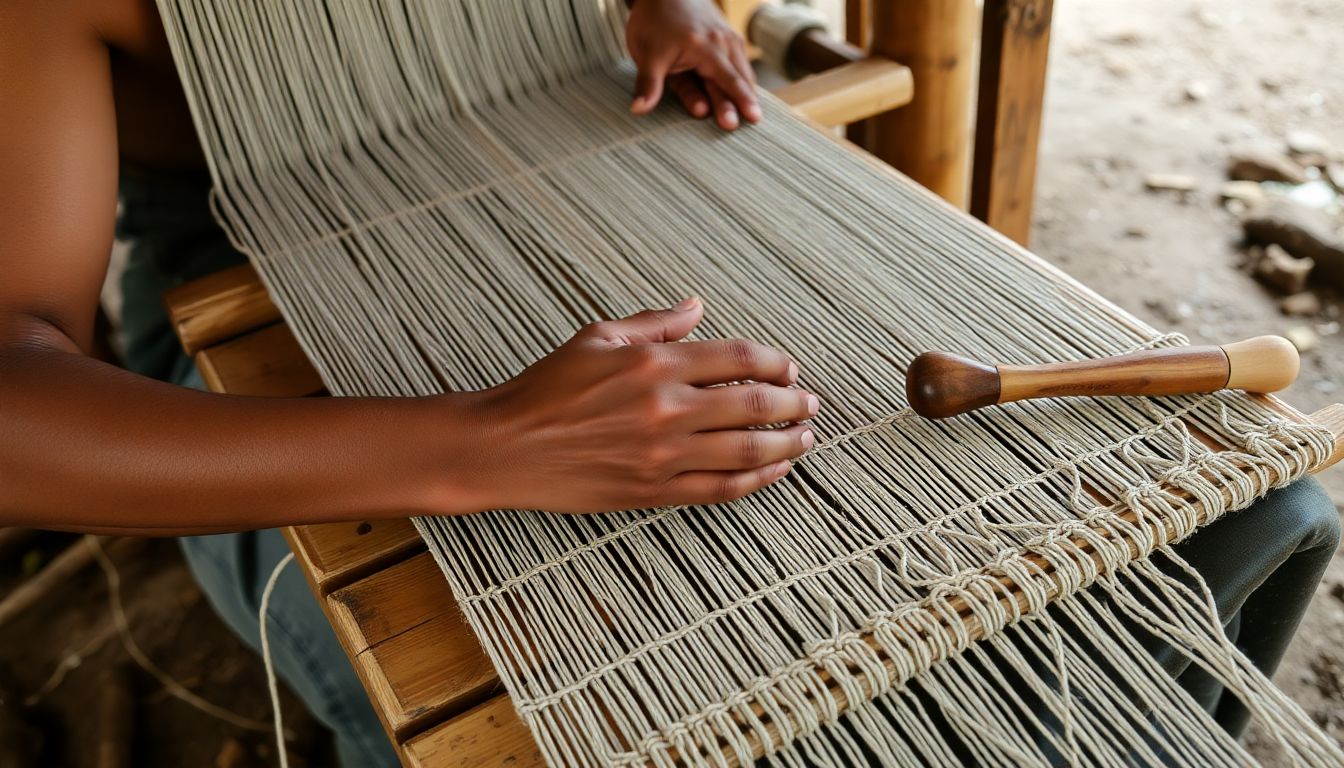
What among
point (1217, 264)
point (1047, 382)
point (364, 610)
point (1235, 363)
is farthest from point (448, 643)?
point (1217, 264)

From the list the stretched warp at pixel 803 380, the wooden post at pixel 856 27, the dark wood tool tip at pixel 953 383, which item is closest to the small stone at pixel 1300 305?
the wooden post at pixel 856 27

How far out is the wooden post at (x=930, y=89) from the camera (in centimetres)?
136

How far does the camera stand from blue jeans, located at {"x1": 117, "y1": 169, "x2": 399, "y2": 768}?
1083mm

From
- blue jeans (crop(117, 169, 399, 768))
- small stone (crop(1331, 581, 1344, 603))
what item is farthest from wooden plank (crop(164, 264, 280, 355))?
small stone (crop(1331, 581, 1344, 603))

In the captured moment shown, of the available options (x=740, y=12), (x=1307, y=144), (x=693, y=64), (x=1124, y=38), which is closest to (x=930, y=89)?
(x=693, y=64)

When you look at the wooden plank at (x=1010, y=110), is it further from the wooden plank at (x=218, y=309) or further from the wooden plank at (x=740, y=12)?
the wooden plank at (x=218, y=309)

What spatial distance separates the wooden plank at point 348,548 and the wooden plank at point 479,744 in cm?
15

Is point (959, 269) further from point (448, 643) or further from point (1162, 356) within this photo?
point (448, 643)

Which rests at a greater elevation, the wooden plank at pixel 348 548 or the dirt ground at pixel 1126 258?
the wooden plank at pixel 348 548

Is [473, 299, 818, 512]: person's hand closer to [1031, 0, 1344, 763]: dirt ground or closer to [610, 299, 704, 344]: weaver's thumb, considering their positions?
[610, 299, 704, 344]: weaver's thumb

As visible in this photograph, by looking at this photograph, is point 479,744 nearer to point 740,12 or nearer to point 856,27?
point 856,27

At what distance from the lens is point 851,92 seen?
134 cm

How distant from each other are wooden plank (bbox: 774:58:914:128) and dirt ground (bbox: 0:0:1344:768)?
892 mm

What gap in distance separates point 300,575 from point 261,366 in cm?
25
